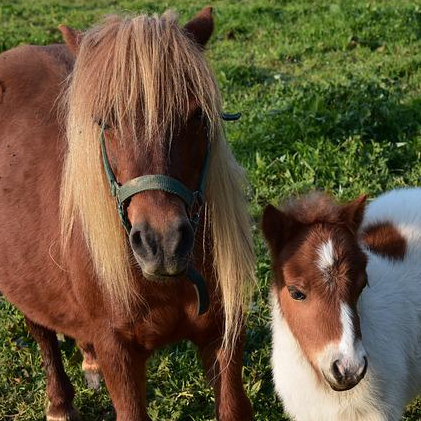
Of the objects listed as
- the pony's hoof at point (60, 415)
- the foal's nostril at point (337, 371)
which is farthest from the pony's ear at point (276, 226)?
the pony's hoof at point (60, 415)

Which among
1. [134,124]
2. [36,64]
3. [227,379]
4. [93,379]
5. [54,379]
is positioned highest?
[134,124]

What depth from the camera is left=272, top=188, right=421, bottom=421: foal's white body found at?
118 inches

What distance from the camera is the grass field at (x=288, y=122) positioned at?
12.8 ft

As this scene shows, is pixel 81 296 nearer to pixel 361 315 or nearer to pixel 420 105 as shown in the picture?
pixel 361 315

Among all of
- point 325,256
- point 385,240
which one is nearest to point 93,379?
point 385,240

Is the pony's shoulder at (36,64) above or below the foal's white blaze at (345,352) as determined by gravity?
above

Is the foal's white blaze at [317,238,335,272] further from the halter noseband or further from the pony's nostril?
the pony's nostril

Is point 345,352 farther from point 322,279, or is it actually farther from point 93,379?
point 93,379

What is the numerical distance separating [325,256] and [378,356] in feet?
2.12

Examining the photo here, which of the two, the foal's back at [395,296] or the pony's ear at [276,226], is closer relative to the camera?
the pony's ear at [276,226]

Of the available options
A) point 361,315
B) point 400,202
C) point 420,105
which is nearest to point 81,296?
point 361,315

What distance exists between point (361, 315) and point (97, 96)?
1.43 m

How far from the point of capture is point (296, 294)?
278 centimetres

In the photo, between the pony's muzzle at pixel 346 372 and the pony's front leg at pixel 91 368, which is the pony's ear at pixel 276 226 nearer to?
the pony's muzzle at pixel 346 372
